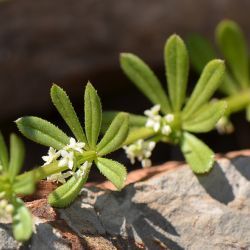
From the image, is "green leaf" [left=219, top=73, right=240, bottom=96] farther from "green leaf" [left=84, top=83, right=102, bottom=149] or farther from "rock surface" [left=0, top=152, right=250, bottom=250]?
"green leaf" [left=84, top=83, right=102, bottom=149]

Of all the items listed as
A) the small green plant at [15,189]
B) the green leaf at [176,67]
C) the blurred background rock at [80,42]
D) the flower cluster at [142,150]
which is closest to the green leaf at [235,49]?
the blurred background rock at [80,42]

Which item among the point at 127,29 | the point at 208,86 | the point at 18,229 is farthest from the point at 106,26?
A: the point at 18,229

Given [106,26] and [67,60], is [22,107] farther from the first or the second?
[106,26]

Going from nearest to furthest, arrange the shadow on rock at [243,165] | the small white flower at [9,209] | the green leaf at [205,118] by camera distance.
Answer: the small white flower at [9,209] < the green leaf at [205,118] < the shadow on rock at [243,165]

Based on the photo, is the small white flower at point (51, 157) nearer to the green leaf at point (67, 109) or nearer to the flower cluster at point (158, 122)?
the green leaf at point (67, 109)

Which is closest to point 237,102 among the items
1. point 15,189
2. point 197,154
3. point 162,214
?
point 197,154
